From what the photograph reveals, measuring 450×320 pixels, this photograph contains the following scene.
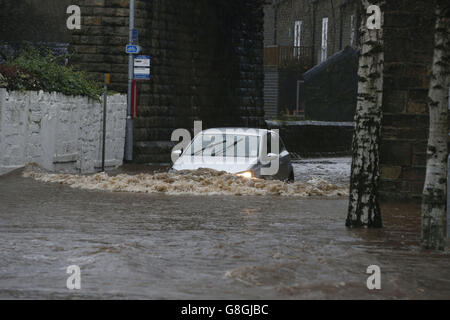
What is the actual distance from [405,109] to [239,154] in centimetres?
367

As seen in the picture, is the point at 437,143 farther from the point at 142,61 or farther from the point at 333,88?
the point at 333,88

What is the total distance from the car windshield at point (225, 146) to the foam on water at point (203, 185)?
0.76 metres

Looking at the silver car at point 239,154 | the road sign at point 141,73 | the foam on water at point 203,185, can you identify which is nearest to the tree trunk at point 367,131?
the foam on water at point 203,185

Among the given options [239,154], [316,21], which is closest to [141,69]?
[239,154]

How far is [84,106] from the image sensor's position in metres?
26.6

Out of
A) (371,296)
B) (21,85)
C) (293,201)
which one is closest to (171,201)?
(293,201)

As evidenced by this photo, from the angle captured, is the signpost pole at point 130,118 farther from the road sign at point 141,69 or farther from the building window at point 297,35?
the building window at point 297,35

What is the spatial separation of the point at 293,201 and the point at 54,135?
27.2 feet

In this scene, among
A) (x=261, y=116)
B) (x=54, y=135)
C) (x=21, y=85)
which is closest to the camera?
(x=21, y=85)

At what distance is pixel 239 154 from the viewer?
66.8 feet

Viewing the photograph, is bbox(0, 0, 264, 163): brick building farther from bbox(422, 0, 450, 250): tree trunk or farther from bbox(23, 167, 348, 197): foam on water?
bbox(422, 0, 450, 250): tree trunk
